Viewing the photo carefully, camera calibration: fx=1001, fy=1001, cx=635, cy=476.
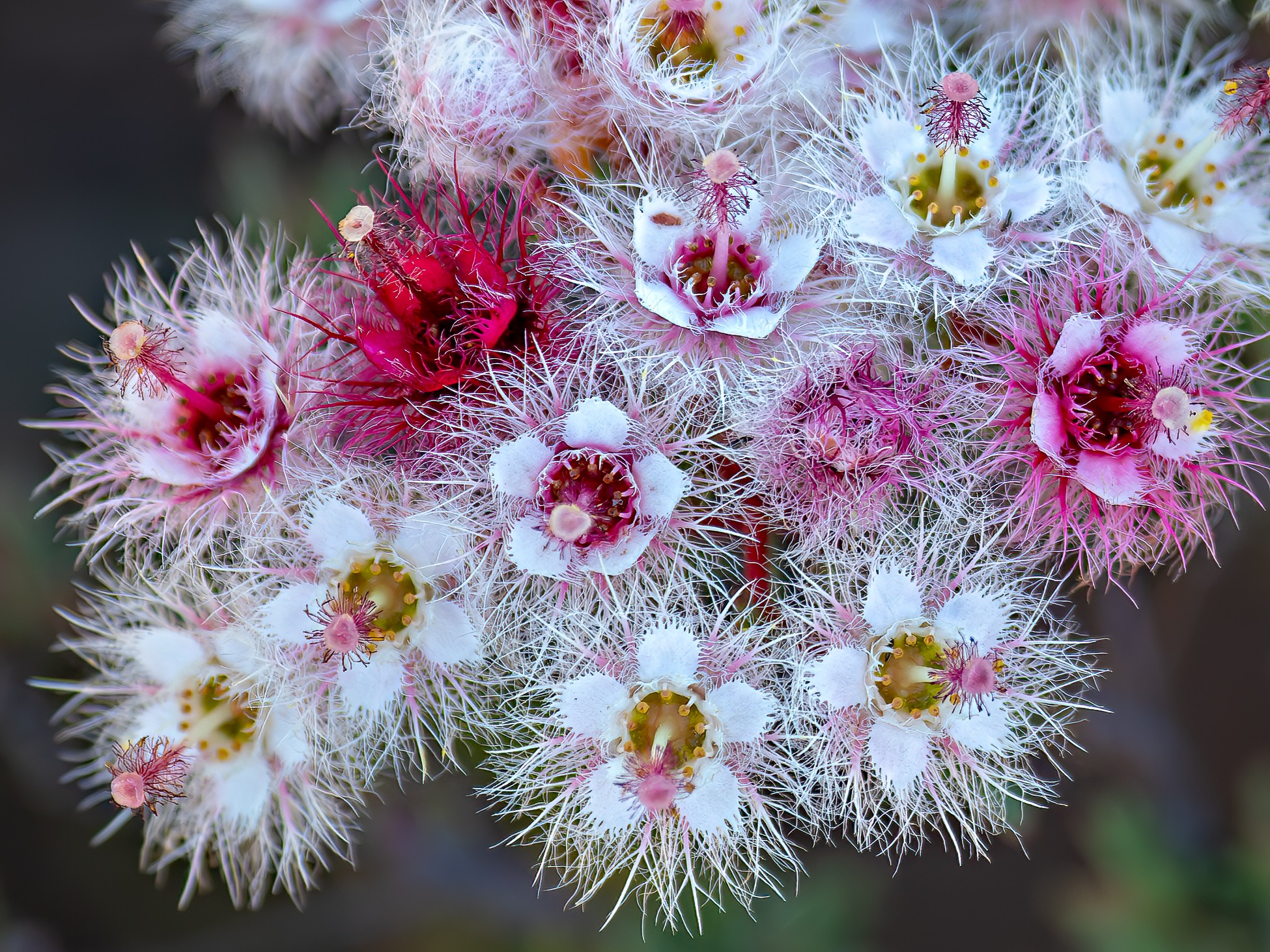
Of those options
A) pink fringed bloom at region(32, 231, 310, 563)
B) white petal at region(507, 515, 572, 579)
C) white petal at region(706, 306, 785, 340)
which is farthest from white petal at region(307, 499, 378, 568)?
white petal at region(706, 306, 785, 340)

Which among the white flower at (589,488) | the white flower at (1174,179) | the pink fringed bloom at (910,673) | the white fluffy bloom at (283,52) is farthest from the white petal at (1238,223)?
the white fluffy bloom at (283,52)

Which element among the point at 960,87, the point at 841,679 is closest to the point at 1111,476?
the point at 841,679

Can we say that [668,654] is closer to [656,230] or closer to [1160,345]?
[656,230]

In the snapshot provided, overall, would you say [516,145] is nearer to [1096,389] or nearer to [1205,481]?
[1096,389]

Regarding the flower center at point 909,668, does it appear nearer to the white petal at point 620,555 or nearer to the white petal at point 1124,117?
the white petal at point 620,555

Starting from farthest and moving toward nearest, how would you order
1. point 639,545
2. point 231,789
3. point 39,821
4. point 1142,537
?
point 39,821 < point 231,789 < point 1142,537 < point 639,545

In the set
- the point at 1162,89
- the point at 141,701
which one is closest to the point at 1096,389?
the point at 1162,89
